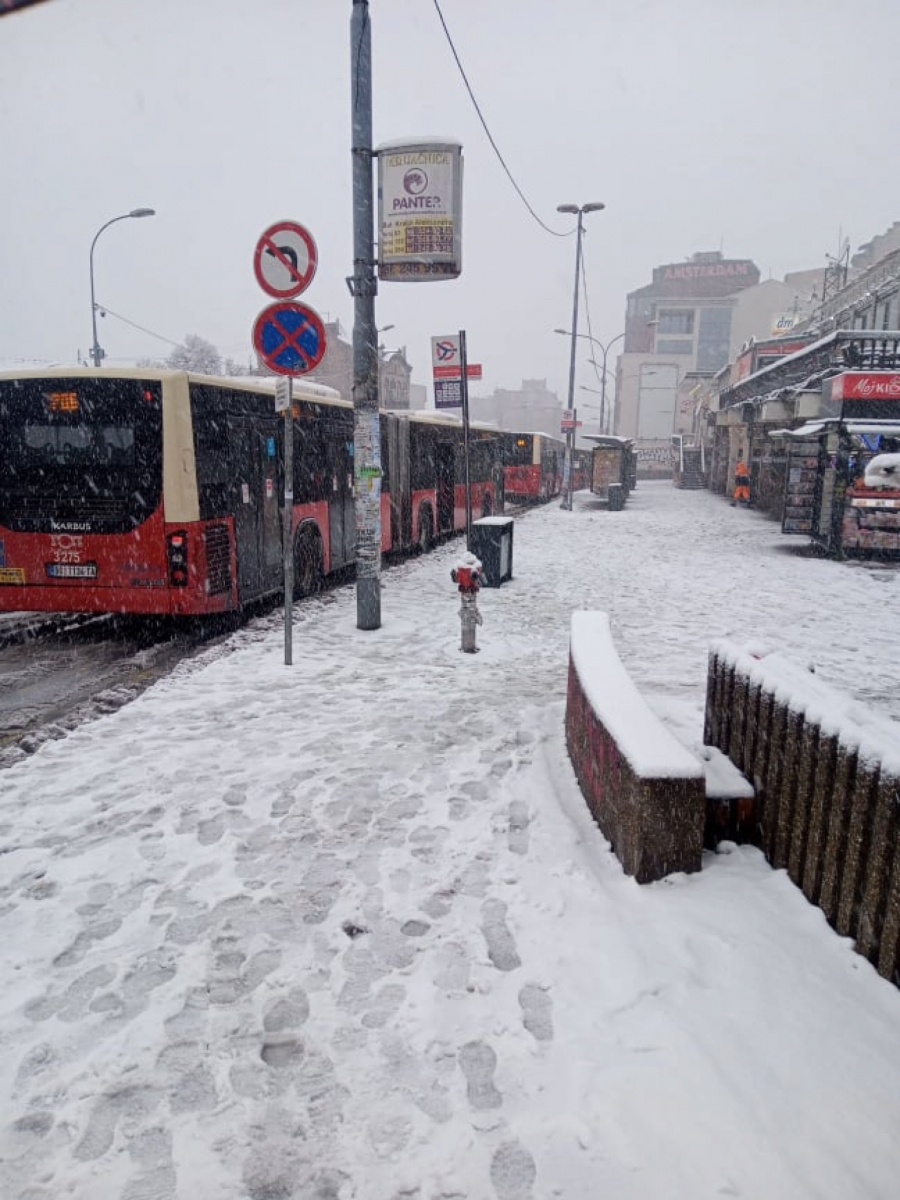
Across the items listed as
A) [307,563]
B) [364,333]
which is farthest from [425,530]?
Result: [364,333]

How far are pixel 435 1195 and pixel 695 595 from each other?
33.2ft

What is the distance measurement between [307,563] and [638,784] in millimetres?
7924

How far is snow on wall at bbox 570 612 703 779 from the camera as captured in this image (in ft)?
11.2

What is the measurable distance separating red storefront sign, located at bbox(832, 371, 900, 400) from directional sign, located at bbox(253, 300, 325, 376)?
13.5 metres

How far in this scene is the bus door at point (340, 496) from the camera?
37.3ft

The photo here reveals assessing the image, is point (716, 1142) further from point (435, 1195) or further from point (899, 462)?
point (899, 462)

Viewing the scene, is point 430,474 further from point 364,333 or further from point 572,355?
point 572,355

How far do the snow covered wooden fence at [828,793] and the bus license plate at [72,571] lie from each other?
20.9ft

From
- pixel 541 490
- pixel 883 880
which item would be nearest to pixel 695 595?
pixel 883 880

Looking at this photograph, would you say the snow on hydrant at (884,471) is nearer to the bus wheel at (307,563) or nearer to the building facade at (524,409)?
the bus wheel at (307,563)

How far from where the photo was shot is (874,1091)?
2.33 m

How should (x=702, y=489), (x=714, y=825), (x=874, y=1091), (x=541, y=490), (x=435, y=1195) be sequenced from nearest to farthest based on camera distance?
1. (x=435, y=1195)
2. (x=874, y=1091)
3. (x=714, y=825)
4. (x=541, y=490)
5. (x=702, y=489)

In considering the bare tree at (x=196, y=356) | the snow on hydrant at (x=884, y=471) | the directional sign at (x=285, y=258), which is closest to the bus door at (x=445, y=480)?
the snow on hydrant at (x=884, y=471)

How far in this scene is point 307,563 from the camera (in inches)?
423
